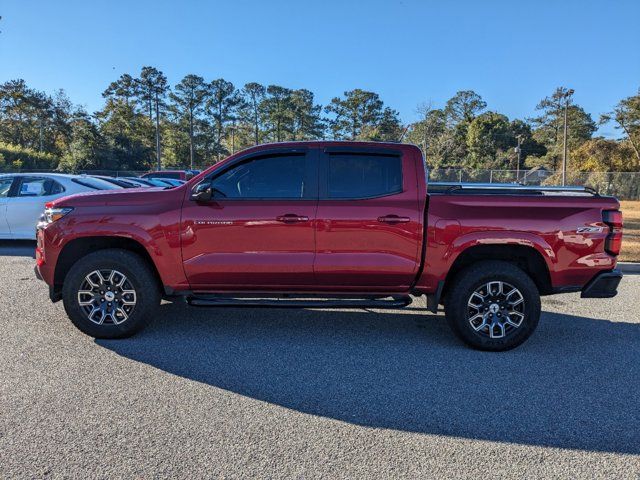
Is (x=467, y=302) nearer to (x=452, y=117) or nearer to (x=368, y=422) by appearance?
(x=368, y=422)

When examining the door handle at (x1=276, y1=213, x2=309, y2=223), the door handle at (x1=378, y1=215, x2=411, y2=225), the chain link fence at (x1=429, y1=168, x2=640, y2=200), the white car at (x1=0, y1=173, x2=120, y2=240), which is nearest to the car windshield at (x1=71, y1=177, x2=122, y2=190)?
the white car at (x1=0, y1=173, x2=120, y2=240)

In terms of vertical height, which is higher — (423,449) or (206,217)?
(206,217)

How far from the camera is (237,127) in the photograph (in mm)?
78125

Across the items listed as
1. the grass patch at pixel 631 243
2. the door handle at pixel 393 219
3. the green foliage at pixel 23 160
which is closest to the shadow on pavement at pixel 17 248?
the door handle at pixel 393 219

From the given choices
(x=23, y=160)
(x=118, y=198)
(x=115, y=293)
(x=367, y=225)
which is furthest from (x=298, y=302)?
(x=23, y=160)

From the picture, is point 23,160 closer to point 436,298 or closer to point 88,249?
point 88,249

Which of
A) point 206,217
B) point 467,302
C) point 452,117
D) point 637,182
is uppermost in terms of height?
point 452,117

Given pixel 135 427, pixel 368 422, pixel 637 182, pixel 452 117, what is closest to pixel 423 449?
pixel 368 422

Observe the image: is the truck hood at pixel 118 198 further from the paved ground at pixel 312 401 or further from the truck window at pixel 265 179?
the paved ground at pixel 312 401

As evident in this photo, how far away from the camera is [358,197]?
4.61m

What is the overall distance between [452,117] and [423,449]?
81568 millimetres

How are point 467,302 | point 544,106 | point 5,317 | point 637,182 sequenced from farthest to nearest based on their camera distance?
1. point 544,106
2. point 637,182
3. point 5,317
4. point 467,302

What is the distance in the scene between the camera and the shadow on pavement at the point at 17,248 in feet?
30.9

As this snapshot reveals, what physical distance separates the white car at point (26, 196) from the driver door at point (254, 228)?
21.0 feet
